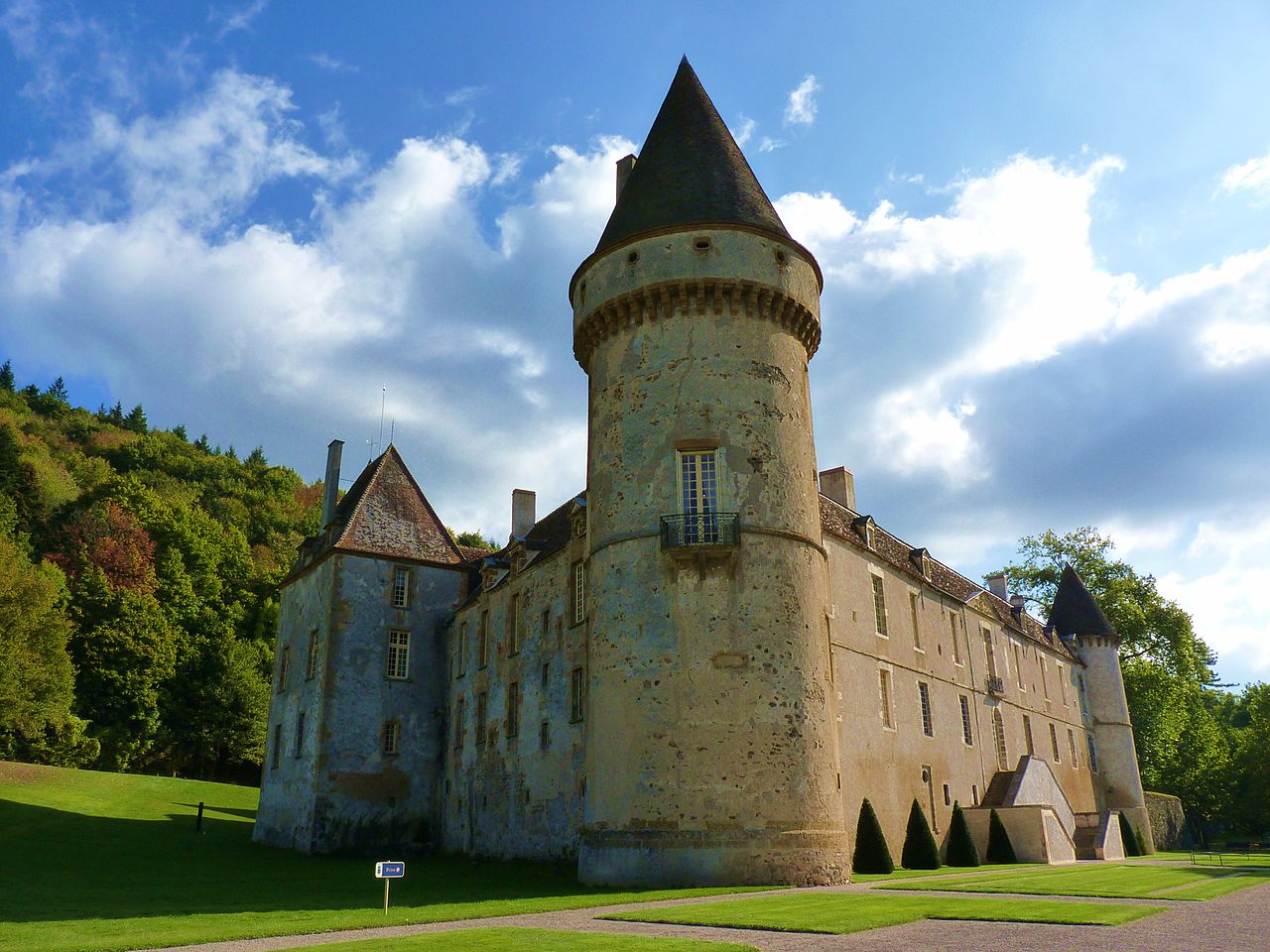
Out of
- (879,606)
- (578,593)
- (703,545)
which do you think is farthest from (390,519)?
(703,545)

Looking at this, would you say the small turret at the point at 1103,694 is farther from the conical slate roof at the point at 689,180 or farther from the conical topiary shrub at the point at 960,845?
the conical slate roof at the point at 689,180

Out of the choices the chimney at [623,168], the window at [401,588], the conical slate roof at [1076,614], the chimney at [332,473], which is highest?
the chimney at [623,168]

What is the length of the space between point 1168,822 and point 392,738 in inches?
1698

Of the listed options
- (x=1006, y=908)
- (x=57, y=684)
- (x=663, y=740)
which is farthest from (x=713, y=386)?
(x=57, y=684)

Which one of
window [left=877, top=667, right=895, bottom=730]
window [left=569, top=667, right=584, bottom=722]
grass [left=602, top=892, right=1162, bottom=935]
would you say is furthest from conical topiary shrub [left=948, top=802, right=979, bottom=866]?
grass [left=602, top=892, right=1162, bottom=935]

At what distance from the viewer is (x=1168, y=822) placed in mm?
52156

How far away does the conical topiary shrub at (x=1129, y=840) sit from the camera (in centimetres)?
4147

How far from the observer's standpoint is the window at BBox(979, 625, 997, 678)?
128ft

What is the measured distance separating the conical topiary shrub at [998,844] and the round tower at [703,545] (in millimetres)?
13126

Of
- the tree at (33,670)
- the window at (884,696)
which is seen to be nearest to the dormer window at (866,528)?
the window at (884,696)

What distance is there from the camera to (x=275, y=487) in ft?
277

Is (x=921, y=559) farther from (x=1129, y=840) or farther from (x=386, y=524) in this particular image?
(x=386, y=524)

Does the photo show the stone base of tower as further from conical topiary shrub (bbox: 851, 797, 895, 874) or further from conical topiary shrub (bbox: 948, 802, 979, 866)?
conical topiary shrub (bbox: 948, 802, 979, 866)

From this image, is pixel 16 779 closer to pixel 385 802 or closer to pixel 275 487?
pixel 385 802
